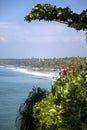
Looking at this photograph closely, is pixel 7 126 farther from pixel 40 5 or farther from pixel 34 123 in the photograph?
pixel 40 5

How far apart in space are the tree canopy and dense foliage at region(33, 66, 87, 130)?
3239 millimetres

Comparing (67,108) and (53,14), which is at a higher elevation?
(53,14)

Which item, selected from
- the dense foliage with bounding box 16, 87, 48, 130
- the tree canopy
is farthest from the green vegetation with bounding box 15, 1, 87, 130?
the dense foliage with bounding box 16, 87, 48, 130

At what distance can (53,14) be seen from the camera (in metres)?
5.95

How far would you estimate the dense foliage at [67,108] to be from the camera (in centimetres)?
916

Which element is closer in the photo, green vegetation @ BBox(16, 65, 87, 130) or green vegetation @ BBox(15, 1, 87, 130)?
green vegetation @ BBox(15, 1, 87, 130)

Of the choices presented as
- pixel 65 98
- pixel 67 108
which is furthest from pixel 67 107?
pixel 65 98

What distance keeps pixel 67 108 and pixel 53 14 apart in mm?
4245

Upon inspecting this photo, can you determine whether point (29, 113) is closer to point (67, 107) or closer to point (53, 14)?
point (67, 107)

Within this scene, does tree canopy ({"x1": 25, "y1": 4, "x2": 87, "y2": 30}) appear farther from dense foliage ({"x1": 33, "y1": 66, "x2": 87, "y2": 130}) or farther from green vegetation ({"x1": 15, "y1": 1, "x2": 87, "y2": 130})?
dense foliage ({"x1": 33, "y1": 66, "x2": 87, "y2": 130})

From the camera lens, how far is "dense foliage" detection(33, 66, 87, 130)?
916cm

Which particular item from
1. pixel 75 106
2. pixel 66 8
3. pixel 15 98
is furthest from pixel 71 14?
pixel 15 98

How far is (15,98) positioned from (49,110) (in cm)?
3515

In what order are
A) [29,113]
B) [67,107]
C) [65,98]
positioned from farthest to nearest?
[29,113], [65,98], [67,107]
